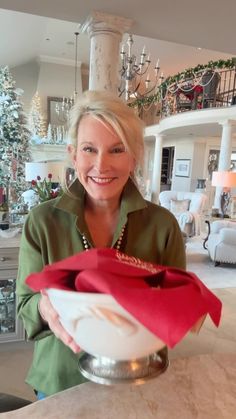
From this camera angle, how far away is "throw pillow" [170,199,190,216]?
7.58 metres

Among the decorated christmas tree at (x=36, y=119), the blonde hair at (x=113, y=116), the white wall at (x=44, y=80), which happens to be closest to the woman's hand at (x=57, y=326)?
the blonde hair at (x=113, y=116)

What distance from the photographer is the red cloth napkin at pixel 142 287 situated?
0.49 meters

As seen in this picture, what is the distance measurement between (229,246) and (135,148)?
448 centimetres

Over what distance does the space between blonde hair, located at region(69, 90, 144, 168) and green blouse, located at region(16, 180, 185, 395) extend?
180 mm

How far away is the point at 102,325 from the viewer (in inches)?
20.4

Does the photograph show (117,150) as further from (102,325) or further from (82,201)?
(102,325)

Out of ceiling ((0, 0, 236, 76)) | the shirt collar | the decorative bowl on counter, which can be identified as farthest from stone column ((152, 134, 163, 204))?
the decorative bowl on counter

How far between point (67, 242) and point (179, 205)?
272 inches

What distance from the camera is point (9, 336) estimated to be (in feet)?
8.14

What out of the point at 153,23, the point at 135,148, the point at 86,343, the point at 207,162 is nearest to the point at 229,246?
the point at 153,23

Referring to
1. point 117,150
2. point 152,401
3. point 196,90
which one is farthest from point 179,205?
point 152,401

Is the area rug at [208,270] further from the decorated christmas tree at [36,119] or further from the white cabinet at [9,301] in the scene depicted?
the decorated christmas tree at [36,119]

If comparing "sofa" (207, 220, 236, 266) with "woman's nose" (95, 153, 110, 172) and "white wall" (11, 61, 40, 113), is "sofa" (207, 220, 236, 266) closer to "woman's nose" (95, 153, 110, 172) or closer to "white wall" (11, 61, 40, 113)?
"woman's nose" (95, 153, 110, 172)

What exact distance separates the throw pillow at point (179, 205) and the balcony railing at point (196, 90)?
2403 millimetres
